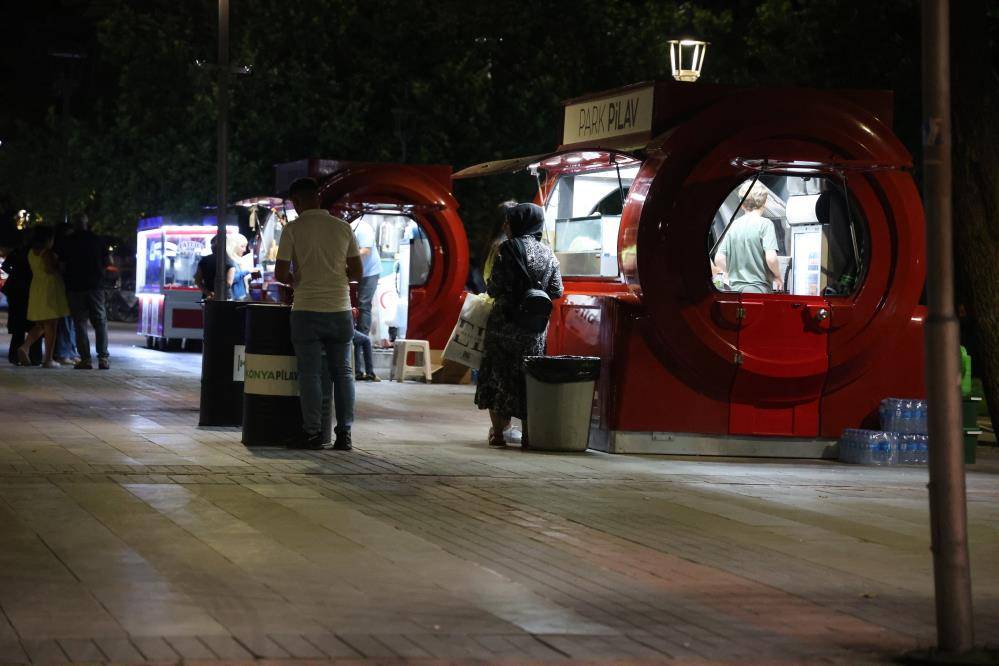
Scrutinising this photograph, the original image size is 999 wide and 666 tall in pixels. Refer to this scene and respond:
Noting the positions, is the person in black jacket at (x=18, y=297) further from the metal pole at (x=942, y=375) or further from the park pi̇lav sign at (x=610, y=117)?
the metal pole at (x=942, y=375)

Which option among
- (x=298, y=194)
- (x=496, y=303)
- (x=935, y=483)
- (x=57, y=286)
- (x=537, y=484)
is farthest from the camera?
(x=57, y=286)

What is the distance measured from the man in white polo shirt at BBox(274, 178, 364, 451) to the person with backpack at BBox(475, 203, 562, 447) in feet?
4.64

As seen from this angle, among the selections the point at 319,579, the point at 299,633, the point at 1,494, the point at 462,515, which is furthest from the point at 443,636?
the point at 1,494

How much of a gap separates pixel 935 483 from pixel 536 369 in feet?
23.1

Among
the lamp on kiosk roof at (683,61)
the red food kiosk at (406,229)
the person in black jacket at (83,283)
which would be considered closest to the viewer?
the person in black jacket at (83,283)

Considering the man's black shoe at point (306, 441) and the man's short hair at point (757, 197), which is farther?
the man's short hair at point (757, 197)

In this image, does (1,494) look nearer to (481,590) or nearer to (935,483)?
(481,590)

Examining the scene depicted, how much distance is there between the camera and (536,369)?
13273mm

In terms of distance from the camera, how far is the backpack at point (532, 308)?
1339cm

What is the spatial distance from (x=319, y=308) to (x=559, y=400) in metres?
2.14

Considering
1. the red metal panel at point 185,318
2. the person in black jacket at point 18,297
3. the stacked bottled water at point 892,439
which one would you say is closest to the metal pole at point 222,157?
the person in black jacket at point 18,297

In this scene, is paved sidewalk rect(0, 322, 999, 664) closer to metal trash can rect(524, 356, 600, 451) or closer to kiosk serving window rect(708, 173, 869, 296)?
metal trash can rect(524, 356, 600, 451)

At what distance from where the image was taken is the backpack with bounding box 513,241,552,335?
527 inches

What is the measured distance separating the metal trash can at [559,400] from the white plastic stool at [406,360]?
8.53m
